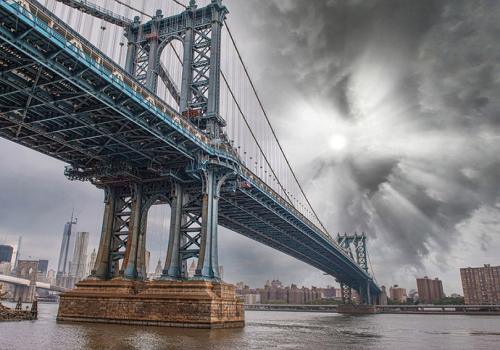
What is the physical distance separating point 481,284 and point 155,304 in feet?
603

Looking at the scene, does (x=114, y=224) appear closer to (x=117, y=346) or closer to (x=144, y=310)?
(x=144, y=310)

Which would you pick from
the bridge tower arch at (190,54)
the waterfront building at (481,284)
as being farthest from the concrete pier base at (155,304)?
the waterfront building at (481,284)

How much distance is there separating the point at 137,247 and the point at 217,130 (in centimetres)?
1630

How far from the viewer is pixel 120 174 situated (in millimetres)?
43844

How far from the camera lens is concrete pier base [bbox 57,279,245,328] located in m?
36.3

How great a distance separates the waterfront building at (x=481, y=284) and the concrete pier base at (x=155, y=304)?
172m

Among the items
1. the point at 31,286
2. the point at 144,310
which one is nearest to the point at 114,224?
the point at 144,310

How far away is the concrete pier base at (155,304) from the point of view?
36.3 meters

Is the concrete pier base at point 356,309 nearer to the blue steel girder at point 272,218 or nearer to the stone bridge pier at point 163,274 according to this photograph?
the blue steel girder at point 272,218

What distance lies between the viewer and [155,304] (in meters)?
38.1

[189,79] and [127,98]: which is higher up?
[189,79]

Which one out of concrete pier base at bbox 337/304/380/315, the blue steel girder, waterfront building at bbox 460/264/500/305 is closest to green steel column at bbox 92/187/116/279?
the blue steel girder

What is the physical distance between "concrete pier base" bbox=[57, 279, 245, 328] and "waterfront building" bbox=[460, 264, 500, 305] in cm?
17186

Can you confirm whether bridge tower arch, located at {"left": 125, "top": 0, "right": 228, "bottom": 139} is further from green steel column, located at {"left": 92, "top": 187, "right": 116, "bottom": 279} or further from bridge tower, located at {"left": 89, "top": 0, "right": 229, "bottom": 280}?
green steel column, located at {"left": 92, "top": 187, "right": 116, "bottom": 279}
